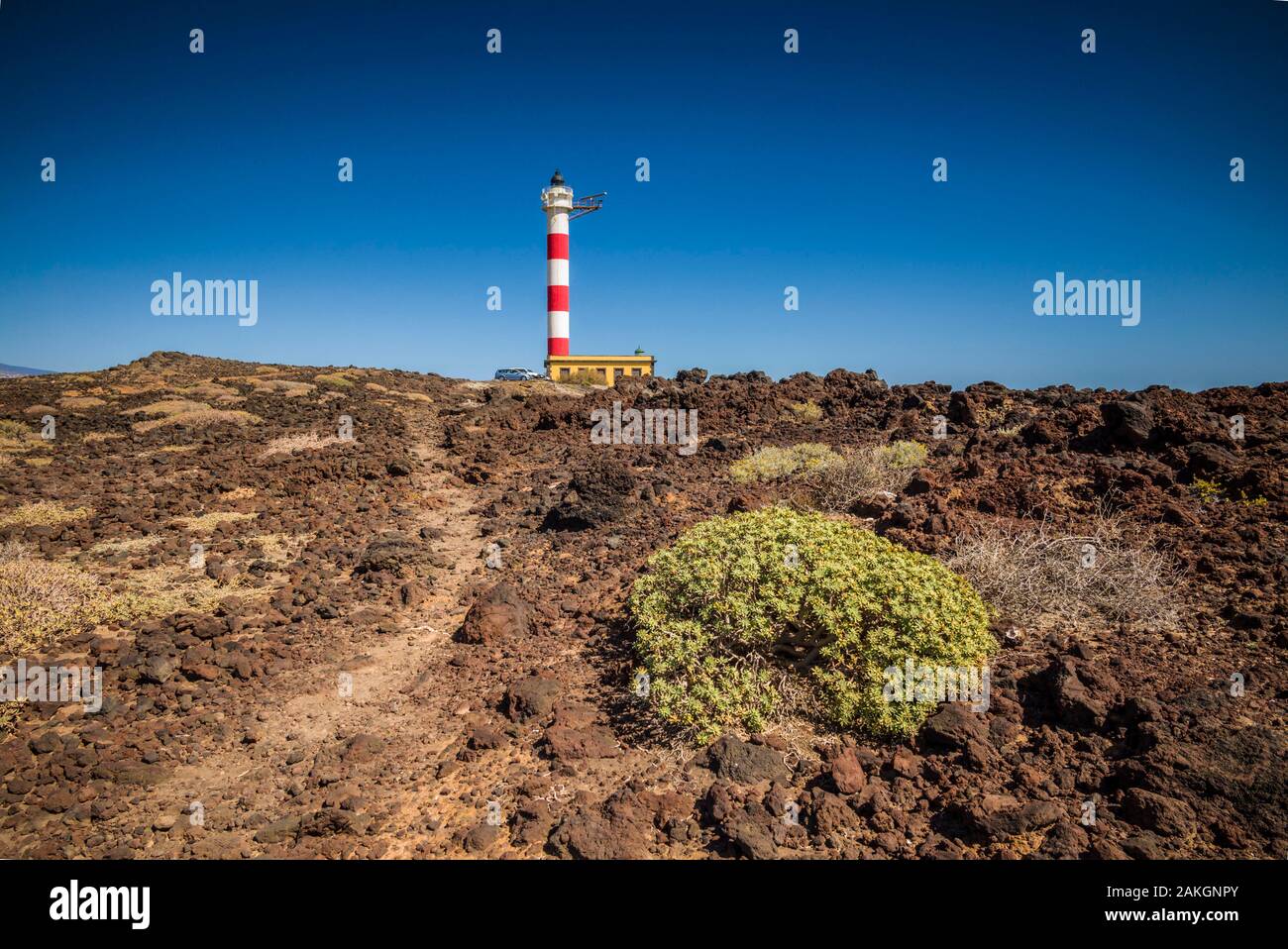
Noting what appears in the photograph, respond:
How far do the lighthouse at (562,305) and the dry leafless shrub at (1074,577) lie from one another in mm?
23017

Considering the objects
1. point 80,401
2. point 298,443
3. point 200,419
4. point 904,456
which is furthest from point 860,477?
point 80,401

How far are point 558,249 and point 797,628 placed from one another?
3183cm

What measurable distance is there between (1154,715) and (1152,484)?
401 cm

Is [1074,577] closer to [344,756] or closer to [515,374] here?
[344,756]

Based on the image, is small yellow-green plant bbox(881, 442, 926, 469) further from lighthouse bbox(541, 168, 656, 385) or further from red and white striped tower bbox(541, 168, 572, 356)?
red and white striped tower bbox(541, 168, 572, 356)

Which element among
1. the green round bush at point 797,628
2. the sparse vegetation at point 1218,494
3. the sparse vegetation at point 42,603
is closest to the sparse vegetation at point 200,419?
the sparse vegetation at point 42,603

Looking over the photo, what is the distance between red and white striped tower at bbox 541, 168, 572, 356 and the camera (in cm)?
3228

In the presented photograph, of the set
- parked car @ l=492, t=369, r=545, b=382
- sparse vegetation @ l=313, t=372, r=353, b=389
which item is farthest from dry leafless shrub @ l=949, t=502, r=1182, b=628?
parked car @ l=492, t=369, r=545, b=382

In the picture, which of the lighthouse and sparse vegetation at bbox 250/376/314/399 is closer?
sparse vegetation at bbox 250/376/314/399

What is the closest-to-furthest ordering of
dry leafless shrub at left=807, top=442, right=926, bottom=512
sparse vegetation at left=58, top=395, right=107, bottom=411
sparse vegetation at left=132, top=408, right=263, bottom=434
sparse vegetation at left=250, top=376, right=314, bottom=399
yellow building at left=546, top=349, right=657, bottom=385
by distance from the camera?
dry leafless shrub at left=807, top=442, right=926, bottom=512, sparse vegetation at left=132, top=408, right=263, bottom=434, sparse vegetation at left=58, top=395, right=107, bottom=411, sparse vegetation at left=250, top=376, right=314, bottom=399, yellow building at left=546, top=349, right=657, bottom=385

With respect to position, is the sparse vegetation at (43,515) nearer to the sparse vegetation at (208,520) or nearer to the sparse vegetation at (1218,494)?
the sparse vegetation at (208,520)

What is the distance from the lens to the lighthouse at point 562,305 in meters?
27.9
